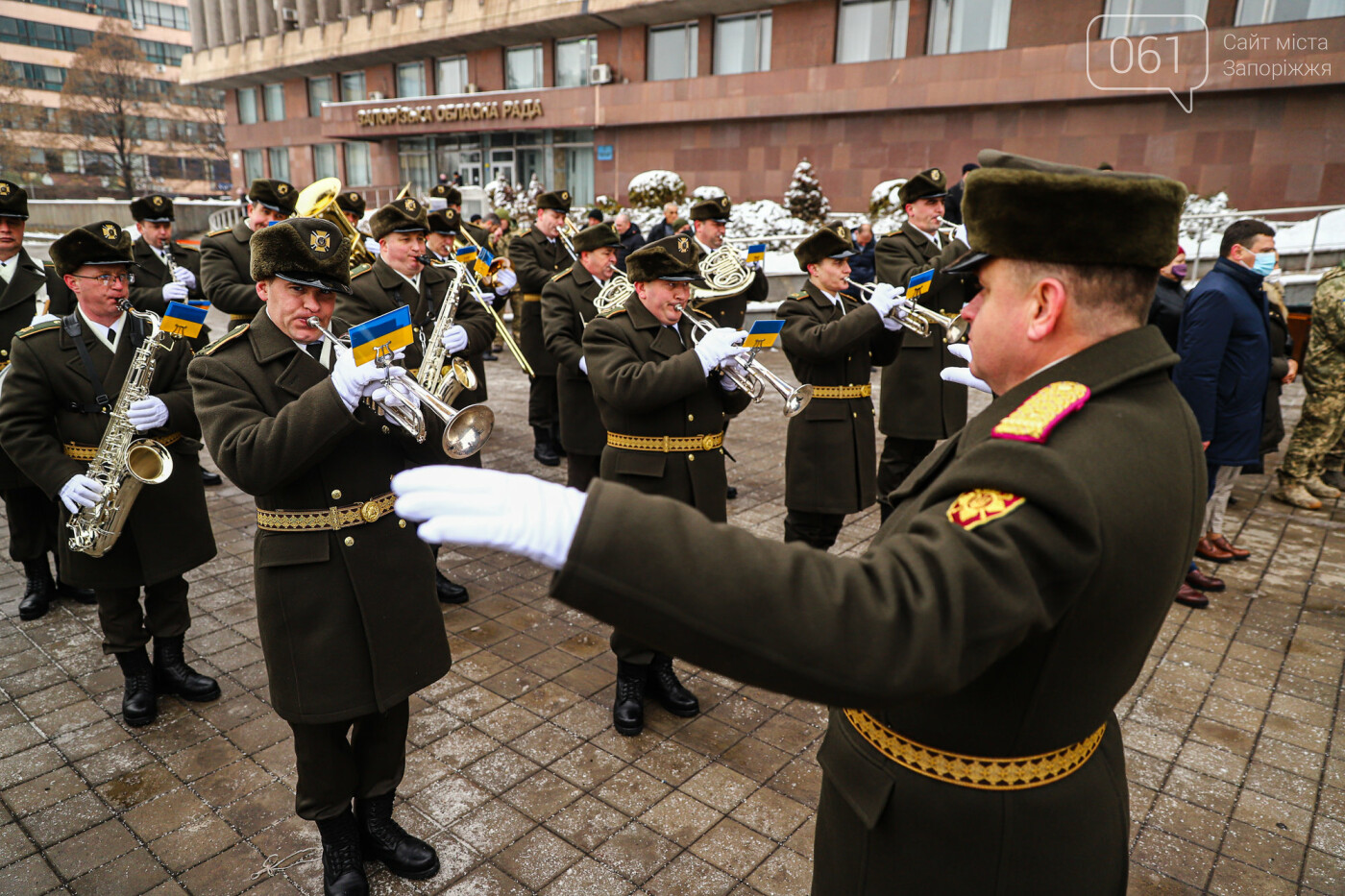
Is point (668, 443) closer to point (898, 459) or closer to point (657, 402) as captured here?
point (657, 402)

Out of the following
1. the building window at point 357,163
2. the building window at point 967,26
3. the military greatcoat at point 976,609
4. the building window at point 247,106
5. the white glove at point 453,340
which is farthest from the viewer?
the building window at point 247,106

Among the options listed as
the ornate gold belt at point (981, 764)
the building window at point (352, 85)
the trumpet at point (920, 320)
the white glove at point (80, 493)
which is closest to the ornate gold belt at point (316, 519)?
the white glove at point (80, 493)

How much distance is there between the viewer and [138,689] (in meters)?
4.46

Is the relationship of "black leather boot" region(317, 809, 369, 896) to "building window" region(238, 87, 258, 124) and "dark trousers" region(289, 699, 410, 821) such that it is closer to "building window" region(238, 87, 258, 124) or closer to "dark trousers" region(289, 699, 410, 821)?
"dark trousers" region(289, 699, 410, 821)

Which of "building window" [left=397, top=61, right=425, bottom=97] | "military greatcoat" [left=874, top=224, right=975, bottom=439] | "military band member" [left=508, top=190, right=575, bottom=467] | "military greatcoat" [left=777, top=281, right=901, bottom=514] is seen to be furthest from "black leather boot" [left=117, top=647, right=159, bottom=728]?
"building window" [left=397, top=61, right=425, bottom=97]

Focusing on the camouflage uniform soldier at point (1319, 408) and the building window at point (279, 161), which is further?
the building window at point (279, 161)

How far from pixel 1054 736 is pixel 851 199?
25.2 m

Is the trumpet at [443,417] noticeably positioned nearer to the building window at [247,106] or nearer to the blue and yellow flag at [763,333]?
the blue and yellow flag at [763,333]

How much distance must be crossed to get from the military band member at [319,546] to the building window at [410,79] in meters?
37.4

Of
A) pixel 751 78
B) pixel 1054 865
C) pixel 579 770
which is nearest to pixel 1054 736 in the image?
pixel 1054 865

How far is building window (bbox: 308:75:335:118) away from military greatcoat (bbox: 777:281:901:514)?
41.7 metres

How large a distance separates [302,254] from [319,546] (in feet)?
3.61

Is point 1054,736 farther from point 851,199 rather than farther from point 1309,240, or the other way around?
point 851,199

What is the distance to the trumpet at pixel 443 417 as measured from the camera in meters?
2.84
